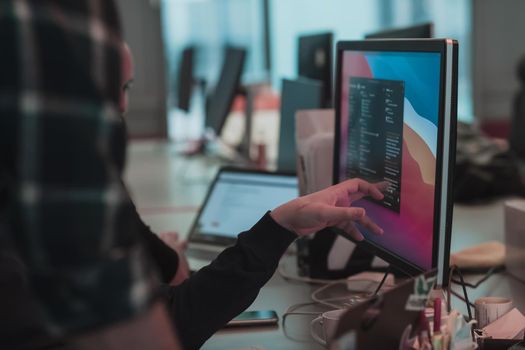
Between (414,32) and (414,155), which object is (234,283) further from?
(414,32)

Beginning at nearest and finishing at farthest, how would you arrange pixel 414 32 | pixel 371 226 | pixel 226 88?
pixel 371 226 < pixel 414 32 < pixel 226 88

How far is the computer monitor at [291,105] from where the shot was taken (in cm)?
204

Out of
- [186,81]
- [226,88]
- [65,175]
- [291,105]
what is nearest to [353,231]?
[65,175]

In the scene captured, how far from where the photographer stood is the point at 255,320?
1.35 m

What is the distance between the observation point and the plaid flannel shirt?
658mm

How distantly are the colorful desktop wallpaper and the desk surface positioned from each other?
222 mm

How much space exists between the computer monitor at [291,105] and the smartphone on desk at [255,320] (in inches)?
29.8

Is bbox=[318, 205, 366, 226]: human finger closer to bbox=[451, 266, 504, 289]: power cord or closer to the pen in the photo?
the pen

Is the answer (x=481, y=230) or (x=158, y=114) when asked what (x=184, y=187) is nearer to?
(x=481, y=230)

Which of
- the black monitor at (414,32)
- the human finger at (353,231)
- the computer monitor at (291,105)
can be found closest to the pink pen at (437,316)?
the human finger at (353,231)

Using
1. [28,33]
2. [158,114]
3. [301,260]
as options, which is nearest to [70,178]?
[28,33]

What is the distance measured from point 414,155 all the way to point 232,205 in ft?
2.81

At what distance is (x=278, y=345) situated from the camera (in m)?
1.24

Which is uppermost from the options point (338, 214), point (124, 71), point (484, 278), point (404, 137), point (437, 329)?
point (124, 71)
